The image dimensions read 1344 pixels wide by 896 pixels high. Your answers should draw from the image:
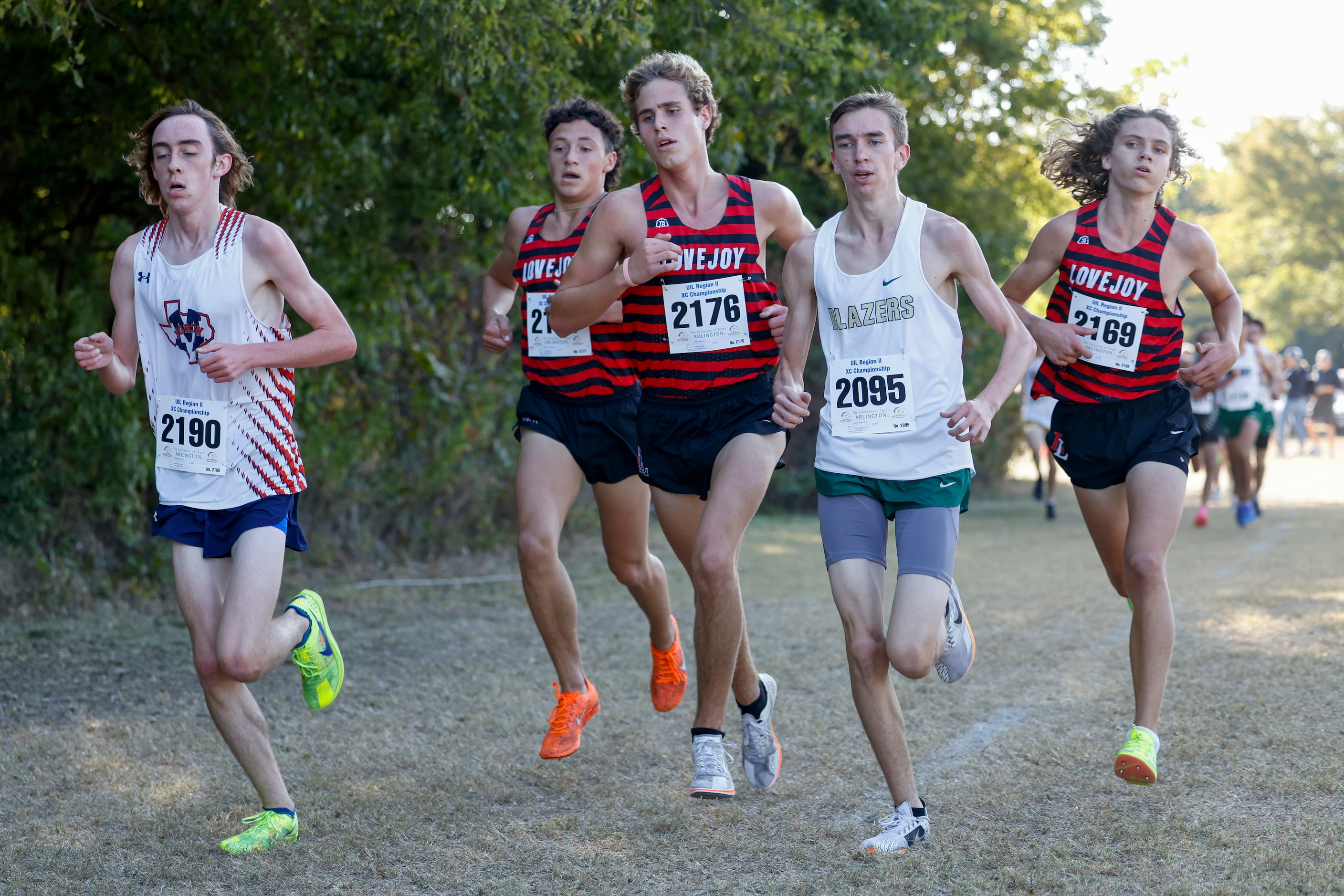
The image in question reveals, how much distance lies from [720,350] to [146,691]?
3.71m

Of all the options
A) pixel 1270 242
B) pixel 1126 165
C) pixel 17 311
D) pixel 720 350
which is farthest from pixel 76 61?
pixel 1270 242

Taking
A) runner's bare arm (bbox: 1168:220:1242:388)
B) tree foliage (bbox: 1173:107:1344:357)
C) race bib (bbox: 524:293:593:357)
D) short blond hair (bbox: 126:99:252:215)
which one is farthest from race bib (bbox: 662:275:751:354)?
tree foliage (bbox: 1173:107:1344:357)

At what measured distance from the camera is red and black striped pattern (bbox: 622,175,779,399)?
4273 millimetres

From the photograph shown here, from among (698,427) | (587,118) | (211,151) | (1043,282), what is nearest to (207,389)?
(211,151)

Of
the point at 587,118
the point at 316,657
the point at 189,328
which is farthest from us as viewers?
the point at 587,118

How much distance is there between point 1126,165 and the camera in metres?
4.50

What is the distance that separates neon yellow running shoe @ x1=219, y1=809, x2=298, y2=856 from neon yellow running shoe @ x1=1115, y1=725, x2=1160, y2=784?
2.64 m

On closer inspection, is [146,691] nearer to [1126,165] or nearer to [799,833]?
[799,833]

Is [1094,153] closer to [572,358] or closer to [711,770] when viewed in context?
[572,358]

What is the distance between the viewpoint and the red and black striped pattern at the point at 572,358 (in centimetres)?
493

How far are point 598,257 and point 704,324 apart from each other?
436 millimetres

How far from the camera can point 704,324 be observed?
4289mm

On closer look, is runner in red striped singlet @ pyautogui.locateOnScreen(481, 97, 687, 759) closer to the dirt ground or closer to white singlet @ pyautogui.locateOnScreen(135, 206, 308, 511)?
the dirt ground

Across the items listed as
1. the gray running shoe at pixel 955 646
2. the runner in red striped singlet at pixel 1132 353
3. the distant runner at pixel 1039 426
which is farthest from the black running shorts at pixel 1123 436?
the distant runner at pixel 1039 426
